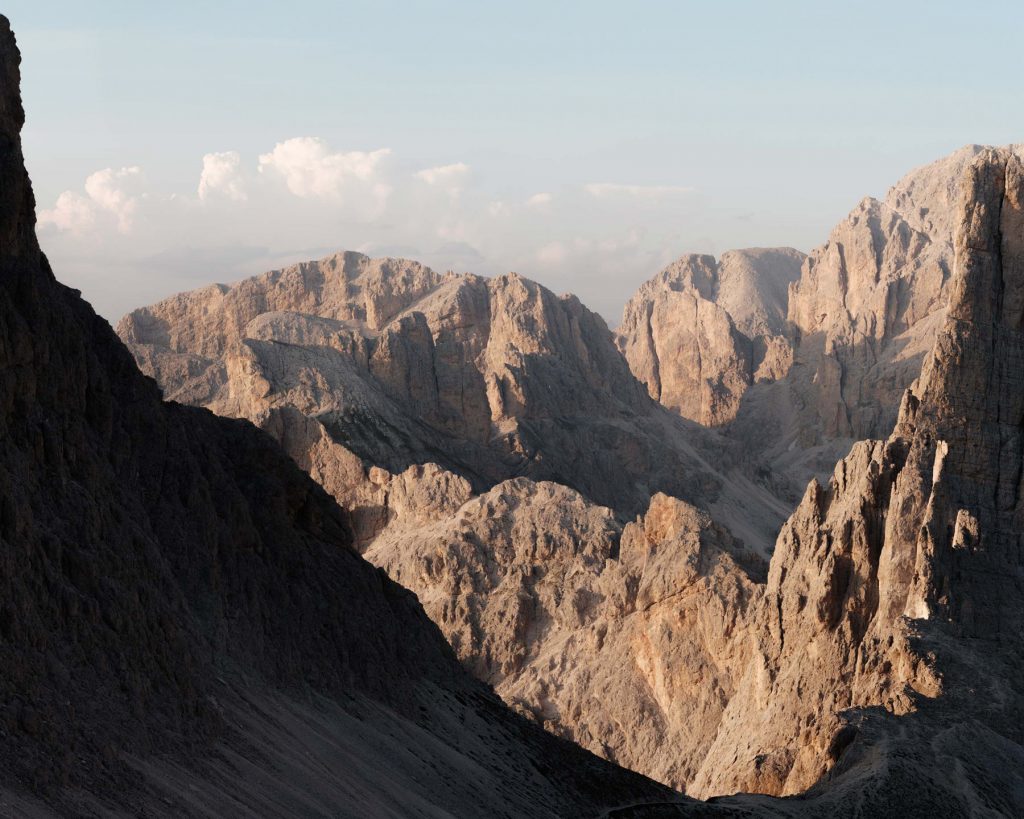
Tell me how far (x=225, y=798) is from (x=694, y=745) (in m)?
50.0

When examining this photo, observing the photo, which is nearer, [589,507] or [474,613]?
[474,613]

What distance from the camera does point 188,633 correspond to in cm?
4931

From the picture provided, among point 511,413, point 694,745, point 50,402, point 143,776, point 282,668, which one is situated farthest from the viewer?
point 511,413

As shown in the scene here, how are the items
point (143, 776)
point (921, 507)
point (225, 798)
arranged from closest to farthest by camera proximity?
point (143, 776) → point (225, 798) → point (921, 507)

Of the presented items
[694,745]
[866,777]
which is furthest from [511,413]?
[866,777]

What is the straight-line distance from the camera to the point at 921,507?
72812mm

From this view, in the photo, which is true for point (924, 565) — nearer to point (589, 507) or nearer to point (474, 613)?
point (474, 613)

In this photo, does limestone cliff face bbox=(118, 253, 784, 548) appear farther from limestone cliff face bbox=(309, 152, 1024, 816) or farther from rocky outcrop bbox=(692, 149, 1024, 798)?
rocky outcrop bbox=(692, 149, 1024, 798)

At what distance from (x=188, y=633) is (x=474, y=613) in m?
55.7

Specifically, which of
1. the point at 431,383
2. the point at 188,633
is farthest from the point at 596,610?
the point at 431,383

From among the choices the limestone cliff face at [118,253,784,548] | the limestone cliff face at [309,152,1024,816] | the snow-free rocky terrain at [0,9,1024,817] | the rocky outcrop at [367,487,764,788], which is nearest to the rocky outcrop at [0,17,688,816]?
the snow-free rocky terrain at [0,9,1024,817]

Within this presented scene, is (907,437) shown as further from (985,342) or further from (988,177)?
(988,177)

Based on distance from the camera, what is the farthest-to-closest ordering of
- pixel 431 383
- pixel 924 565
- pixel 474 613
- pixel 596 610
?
pixel 431 383
pixel 474 613
pixel 596 610
pixel 924 565

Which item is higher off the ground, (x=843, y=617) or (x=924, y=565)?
(x=924, y=565)
